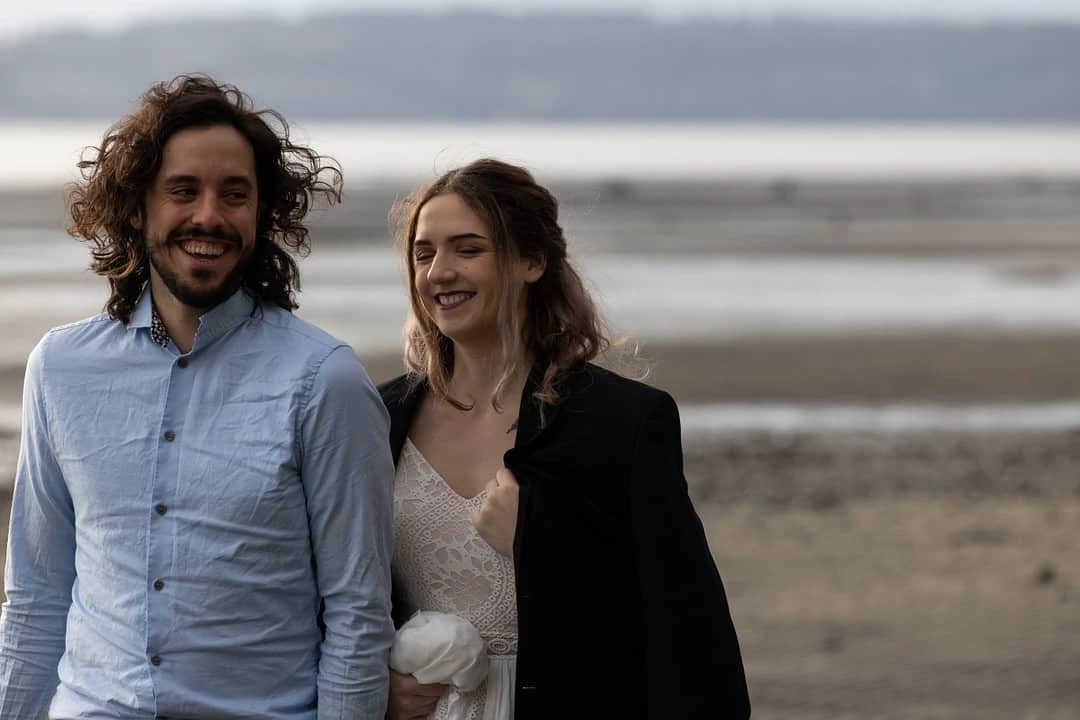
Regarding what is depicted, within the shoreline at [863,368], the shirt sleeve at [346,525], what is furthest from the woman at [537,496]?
the shoreline at [863,368]

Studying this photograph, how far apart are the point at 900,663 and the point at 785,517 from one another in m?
2.44

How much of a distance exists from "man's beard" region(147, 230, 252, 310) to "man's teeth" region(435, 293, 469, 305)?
0.53 metres

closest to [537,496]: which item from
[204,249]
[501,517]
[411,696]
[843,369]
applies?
[501,517]

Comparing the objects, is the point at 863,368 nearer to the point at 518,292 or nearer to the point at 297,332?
the point at 518,292

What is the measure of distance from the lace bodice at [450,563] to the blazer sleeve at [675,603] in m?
0.29

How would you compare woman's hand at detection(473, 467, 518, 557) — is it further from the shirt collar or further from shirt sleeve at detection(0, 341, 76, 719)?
shirt sleeve at detection(0, 341, 76, 719)

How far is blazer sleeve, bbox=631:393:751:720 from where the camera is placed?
322 centimetres

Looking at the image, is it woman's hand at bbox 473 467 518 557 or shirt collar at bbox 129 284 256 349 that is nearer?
shirt collar at bbox 129 284 256 349

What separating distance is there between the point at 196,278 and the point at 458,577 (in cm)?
82

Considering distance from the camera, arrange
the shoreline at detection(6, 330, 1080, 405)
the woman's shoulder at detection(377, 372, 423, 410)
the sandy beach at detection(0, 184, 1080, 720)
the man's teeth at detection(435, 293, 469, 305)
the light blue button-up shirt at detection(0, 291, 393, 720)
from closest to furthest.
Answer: the light blue button-up shirt at detection(0, 291, 393, 720)
the man's teeth at detection(435, 293, 469, 305)
the woman's shoulder at detection(377, 372, 423, 410)
the sandy beach at detection(0, 184, 1080, 720)
the shoreline at detection(6, 330, 1080, 405)

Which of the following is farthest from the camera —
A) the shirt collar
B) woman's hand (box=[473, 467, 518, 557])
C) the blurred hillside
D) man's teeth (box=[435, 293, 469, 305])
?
the blurred hillside

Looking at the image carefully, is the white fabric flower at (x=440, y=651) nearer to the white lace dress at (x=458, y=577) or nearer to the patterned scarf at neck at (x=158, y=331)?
the white lace dress at (x=458, y=577)

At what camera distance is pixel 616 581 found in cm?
328

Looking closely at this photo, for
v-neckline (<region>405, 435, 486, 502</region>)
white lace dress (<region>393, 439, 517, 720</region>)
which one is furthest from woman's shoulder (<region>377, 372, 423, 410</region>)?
white lace dress (<region>393, 439, 517, 720</region>)
